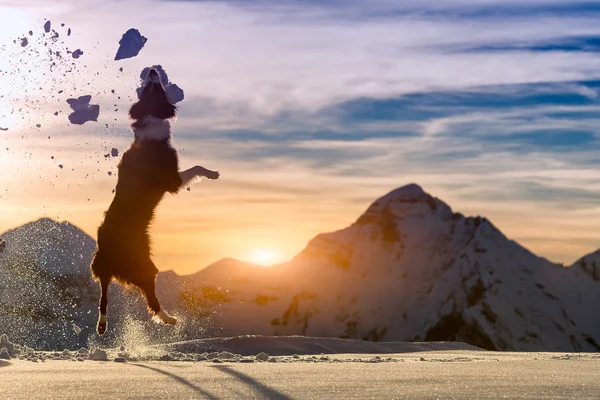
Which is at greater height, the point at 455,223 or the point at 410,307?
the point at 455,223

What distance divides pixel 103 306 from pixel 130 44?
245 cm

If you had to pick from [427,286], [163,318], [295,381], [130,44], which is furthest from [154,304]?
[427,286]

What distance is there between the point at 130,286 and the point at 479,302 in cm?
14933

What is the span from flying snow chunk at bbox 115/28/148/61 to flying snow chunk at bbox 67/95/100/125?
0.95 meters

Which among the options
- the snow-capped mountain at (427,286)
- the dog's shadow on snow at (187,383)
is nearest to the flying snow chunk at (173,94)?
the dog's shadow on snow at (187,383)

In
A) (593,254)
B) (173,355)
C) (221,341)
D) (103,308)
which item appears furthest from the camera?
(593,254)

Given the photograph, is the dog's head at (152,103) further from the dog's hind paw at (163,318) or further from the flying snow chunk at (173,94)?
the dog's hind paw at (163,318)

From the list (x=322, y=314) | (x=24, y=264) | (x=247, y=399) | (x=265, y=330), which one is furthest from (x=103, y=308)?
(x=322, y=314)

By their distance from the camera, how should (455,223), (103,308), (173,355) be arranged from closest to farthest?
1. (103,308)
2. (173,355)
3. (455,223)

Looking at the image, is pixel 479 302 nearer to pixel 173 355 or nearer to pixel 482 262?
pixel 482 262

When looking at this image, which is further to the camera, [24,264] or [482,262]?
[482,262]

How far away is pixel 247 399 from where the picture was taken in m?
6.11

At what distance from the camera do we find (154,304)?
830cm

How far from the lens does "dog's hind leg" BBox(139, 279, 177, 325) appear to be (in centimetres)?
815
